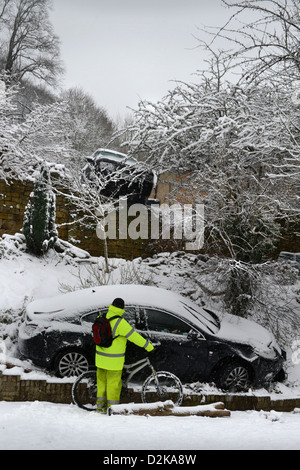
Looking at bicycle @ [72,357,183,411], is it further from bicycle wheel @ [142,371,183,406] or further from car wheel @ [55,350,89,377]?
car wheel @ [55,350,89,377]

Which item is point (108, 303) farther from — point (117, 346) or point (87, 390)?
point (87, 390)

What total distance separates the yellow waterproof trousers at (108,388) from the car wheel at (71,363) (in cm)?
Result: 68

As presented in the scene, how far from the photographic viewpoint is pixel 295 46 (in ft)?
28.6

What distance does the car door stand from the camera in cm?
666

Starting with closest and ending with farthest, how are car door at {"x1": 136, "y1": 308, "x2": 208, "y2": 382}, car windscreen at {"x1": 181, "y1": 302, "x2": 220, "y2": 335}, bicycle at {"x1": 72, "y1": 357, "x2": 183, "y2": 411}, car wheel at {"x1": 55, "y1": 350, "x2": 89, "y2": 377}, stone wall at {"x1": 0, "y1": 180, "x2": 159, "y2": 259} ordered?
bicycle at {"x1": 72, "y1": 357, "x2": 183, "y2": 411}
car wheel at {"x1": 55, "y1": 350, "x2": 89, "y2": 377}
car door at {"x1": 136, "y1": 308, "x2": 208, "y2": 382}
car windscreen at {"x1": 181, "y1": 302, "x2": 220, "y2": 335}
stone wall at {"x1": 0, "y1": 180, "x2": 159, "y2": 259}

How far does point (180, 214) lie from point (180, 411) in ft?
22.5

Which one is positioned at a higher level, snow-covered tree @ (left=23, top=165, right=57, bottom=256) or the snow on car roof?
snow-covered tree @ (left=23, top=165, right=57, bottom=256)

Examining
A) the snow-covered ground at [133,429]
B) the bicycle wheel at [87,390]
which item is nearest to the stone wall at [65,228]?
the snow-covered ground at [133,429]

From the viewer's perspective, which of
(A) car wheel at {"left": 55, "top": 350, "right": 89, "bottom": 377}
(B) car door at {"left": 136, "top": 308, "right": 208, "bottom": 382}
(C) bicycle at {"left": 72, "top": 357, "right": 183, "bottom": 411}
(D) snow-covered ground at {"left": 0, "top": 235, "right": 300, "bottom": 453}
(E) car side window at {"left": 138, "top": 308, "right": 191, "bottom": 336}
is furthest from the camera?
(E) car side window at {"left": 138, "top": 308, "right": 191, "bottom": 336}

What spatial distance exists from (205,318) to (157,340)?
1.18 m

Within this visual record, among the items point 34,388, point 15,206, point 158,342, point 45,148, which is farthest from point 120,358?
point 45,148

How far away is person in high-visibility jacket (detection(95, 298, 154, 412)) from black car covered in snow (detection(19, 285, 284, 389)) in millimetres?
722

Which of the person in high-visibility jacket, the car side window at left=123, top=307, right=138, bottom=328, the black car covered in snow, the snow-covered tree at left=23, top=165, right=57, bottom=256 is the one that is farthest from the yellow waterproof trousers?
the snow-covered tree at left=23, top=165, right=57, bottom=256
